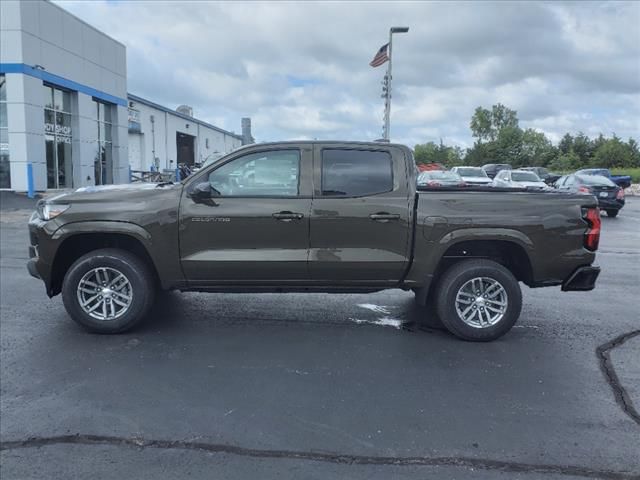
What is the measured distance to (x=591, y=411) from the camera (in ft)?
12.9

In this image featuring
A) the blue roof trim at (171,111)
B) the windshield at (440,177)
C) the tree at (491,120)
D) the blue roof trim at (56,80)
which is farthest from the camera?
the tree at (491,120)

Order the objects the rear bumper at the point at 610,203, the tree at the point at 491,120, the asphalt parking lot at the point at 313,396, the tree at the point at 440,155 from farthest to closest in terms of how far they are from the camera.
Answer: the tree at the point at 491,120 → the tree at the point at 440,155 → the rear bumper at the point at 610,203 → the asphalt parking lot at the point at 313,396

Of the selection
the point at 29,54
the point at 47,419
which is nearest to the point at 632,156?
the point at 29,54

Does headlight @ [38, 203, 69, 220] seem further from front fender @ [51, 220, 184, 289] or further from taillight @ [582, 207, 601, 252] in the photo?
Result: taillight @ [582, 207, 601, 252]

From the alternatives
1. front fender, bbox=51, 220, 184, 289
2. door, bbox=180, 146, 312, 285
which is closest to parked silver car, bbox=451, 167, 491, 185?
door, bbox=180, 146, 312, 285

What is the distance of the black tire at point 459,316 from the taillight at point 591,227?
0.80 metres

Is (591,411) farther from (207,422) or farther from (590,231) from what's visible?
(207,422)

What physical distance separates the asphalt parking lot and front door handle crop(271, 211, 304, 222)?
1.16m

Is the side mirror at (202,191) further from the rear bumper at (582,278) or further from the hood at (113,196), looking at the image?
the rear bumper at (582,278)

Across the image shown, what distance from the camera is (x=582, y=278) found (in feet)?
17.6

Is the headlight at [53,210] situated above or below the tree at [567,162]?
below

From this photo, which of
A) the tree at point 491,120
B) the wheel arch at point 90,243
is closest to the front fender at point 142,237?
the wheel arch at point 90,243

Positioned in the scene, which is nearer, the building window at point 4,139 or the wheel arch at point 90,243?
the wheel arch at point 90,243

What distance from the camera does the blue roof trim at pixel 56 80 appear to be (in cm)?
2230
